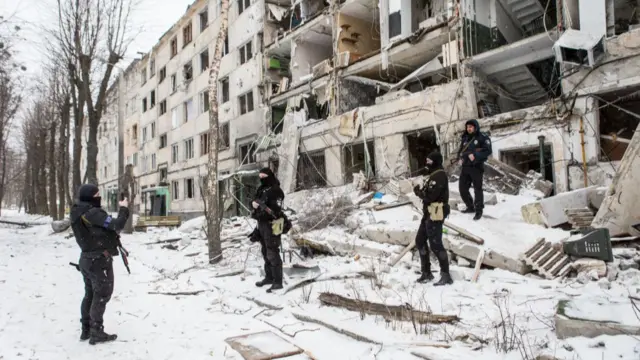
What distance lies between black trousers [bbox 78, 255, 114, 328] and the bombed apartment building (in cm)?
982

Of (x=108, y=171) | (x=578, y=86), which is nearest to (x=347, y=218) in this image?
(x=578, y=86)

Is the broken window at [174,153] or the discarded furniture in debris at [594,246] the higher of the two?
the broken window at [174,153]

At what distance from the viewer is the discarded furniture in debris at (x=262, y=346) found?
374 cm

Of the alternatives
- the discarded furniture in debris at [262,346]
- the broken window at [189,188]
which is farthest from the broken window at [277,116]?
the discarded furniture in debris at [262,346]

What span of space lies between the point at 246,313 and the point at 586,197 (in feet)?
20.6

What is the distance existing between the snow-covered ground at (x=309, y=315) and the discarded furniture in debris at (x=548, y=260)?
0.61 ft

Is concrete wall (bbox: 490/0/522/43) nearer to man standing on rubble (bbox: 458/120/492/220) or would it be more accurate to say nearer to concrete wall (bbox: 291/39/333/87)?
man standing on rubble (bbox: 458/120/492/220)

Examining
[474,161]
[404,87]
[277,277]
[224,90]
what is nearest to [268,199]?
[277,277]

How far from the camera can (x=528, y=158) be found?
1255cm

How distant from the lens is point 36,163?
3306 centimetres

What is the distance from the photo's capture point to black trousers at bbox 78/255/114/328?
14.1 feet

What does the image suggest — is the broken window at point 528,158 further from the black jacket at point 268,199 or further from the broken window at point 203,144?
the broken window at point 203,144

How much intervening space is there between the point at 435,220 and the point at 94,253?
13.9ft

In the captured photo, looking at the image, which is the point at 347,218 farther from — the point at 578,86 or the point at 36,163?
the point at 36,163
